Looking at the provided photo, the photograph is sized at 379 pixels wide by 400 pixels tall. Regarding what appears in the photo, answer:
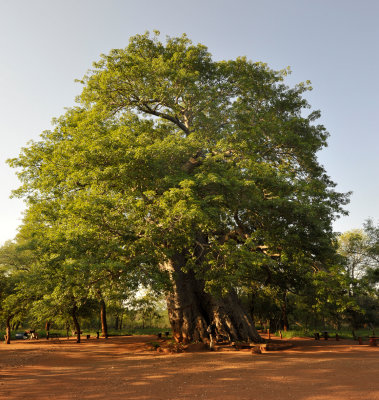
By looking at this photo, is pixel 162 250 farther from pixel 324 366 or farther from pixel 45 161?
pixel 45 161

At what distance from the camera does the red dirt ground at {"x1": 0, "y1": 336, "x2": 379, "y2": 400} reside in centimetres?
787

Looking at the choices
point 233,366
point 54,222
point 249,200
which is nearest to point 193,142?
point 249,200

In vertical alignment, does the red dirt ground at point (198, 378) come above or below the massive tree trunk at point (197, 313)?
below

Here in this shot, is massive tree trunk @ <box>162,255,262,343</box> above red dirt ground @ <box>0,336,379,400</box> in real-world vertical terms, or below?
above

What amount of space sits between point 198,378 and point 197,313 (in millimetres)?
8080

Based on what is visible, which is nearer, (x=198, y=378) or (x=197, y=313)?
(x=198, y=378)

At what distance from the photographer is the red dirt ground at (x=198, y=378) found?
310 inches

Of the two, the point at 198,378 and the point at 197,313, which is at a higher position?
the point at 197,313

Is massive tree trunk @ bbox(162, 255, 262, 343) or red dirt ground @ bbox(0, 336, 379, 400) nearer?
red dirt ground @ bbox(0, 336, 379, 400)

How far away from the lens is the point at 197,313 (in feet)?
57.8

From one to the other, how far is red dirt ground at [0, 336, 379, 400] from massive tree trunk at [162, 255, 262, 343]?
11.2 feet

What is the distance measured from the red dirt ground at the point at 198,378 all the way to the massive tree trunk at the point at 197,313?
341cm

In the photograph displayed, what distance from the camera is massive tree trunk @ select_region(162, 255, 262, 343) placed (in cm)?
1725

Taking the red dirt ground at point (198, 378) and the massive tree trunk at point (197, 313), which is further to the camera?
the massive tree trunk at point (197, 313)
